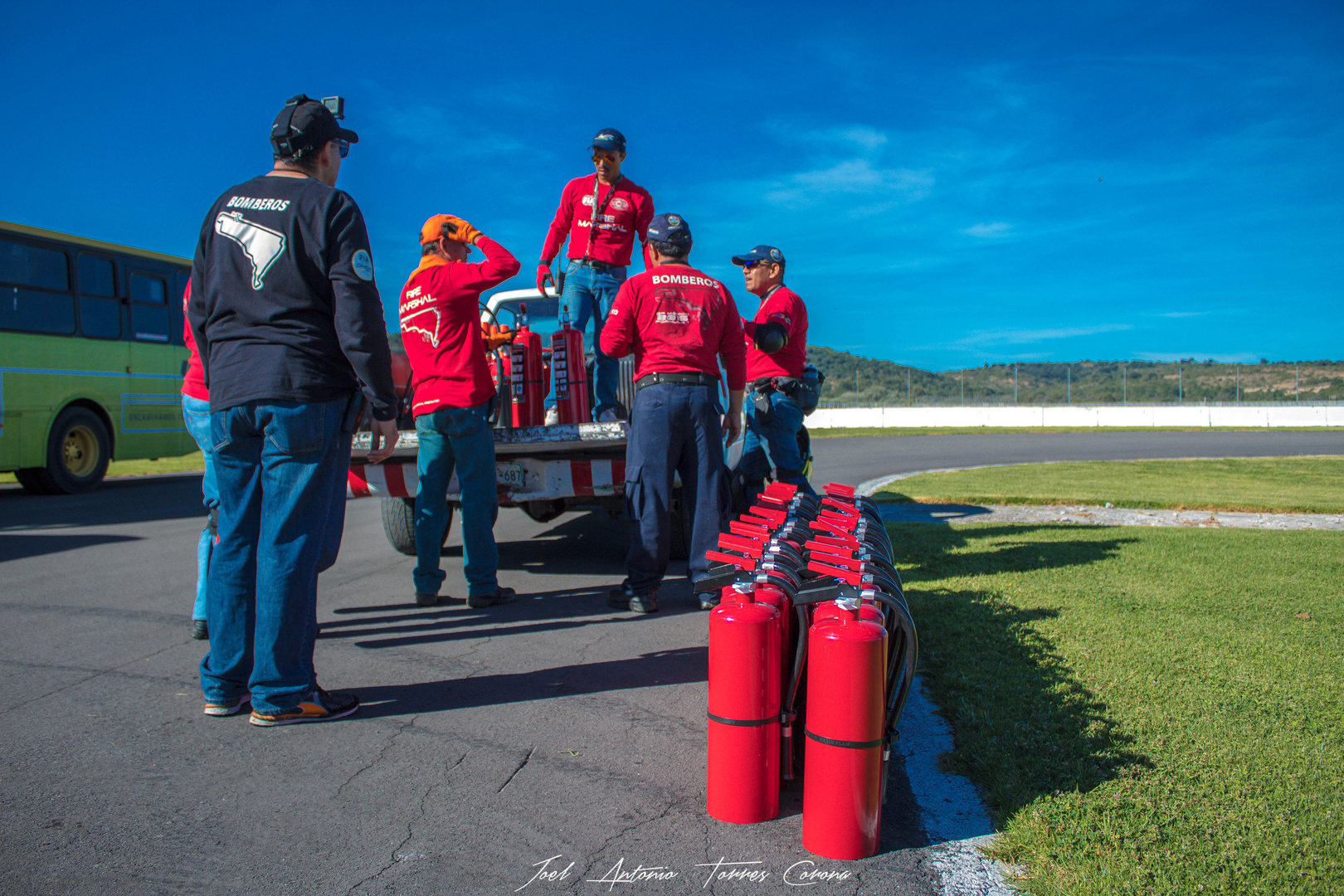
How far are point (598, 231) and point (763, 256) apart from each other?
123cm

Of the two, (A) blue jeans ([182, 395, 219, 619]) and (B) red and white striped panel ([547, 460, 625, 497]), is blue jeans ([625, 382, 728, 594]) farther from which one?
(A) blue jeans ([182, 395, 219, 619])

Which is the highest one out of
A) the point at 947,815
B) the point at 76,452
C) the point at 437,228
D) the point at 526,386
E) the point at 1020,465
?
the point at 437,228

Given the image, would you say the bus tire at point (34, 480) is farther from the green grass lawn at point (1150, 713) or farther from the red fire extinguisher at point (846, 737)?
the red fire extinguisher at point (846, 737)

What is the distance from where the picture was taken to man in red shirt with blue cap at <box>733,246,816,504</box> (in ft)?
17.7

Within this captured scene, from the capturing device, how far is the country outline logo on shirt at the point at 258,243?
9.64 ft

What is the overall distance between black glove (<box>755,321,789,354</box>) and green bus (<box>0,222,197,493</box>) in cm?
1106

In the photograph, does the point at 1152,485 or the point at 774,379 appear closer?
the point at 774,379

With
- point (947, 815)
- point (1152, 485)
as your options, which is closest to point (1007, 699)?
point (947, 815)

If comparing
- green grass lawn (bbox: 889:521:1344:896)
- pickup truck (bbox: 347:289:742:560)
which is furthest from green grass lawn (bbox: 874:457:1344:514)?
pickup truck (bbox: 347:289:742:560)

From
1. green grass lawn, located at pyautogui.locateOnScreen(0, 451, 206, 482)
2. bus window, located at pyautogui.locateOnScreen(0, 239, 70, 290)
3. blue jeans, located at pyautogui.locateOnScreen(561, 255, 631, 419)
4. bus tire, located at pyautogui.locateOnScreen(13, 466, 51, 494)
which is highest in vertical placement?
bus window, located at pyautogui.locateOnScreen(0, 239, 70, 290)

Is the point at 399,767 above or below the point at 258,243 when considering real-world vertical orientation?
below

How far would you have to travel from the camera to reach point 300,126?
10.1 feet

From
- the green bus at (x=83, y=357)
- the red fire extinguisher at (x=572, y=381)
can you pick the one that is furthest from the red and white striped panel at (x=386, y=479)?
the green bus at (x=83, y=357)

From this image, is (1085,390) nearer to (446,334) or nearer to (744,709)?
(446,334)
